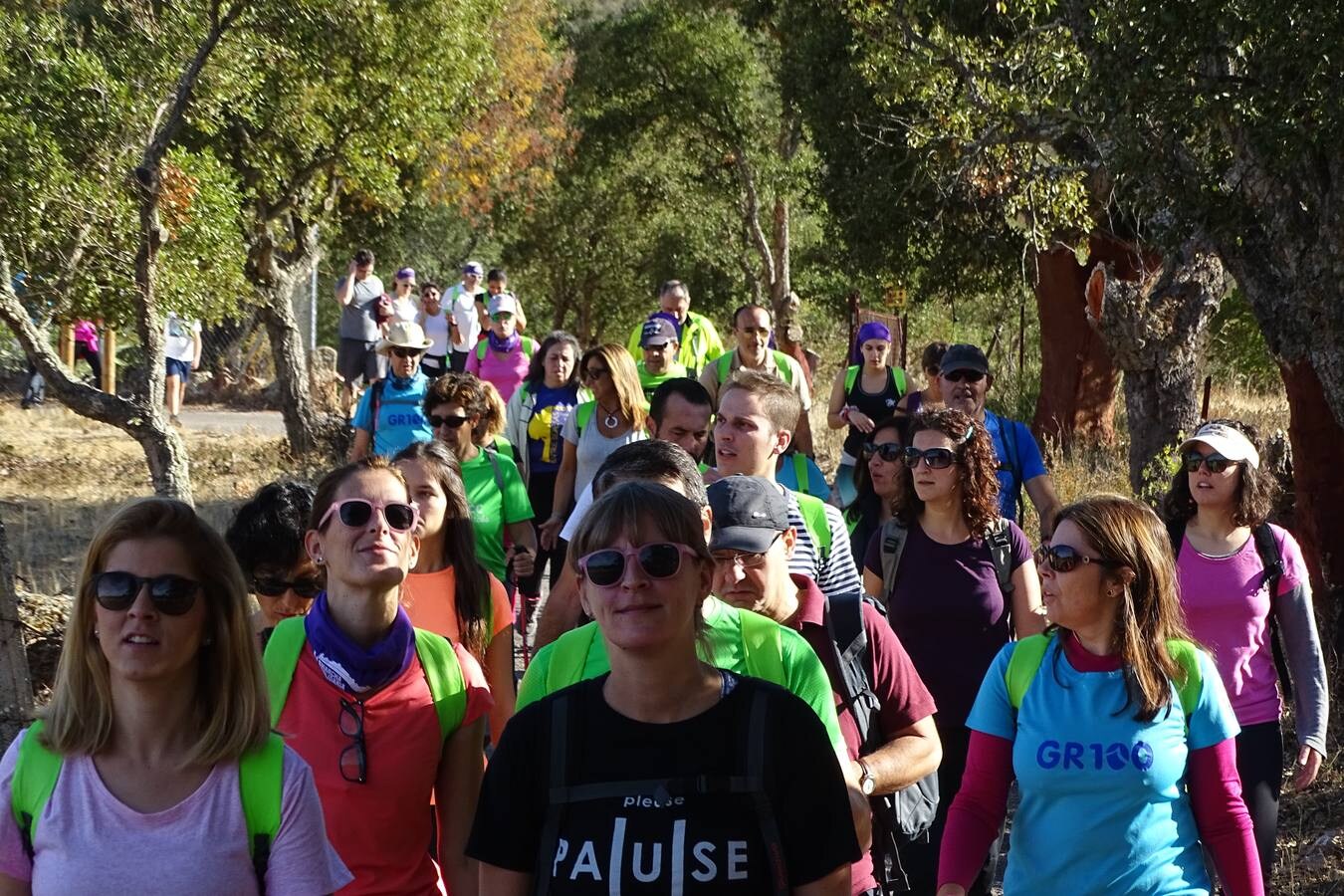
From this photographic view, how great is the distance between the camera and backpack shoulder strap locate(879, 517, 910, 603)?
545cm

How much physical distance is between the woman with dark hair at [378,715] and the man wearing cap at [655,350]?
5.26m

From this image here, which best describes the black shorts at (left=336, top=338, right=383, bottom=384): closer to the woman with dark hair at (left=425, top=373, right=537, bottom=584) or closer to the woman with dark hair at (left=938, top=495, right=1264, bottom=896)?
the woman with dark hair at (left=425, top=373, right=537, bottom=584)

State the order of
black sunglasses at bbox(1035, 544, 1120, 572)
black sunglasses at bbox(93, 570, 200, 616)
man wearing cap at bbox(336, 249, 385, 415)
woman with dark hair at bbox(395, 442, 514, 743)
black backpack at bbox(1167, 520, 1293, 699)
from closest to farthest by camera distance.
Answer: black sunglasses at bbox(93, 570, 200, 616)
black sunglasses at bbox(1035, 544, 1120, 572)
woman with dark hair at bbox(395, 442, 514, 743)
black backpack at bbox(1167, 520, 1293, 699)
man wearing cap at bbox(336, 249, 385, 415)

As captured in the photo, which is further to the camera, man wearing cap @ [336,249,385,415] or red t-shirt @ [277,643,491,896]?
man wearing cap @ [336,249,385,415]

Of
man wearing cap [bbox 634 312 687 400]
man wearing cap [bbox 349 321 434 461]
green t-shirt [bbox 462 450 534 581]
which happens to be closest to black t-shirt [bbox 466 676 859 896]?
green t-shirt [bbox 462 450 534 581]

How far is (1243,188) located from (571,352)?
3.59 m

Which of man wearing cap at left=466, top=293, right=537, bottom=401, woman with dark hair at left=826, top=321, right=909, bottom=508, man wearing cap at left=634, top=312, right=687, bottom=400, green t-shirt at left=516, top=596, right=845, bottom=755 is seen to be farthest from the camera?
man wearing cap at left=466, top=293, right=537, bottom=401

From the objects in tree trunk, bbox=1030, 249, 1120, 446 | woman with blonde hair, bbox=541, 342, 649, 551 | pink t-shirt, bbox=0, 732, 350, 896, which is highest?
tree trunk, bbox=1030, 249, 1120, 446

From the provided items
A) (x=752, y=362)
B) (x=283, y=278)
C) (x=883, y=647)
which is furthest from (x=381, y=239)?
(x=883, y=647)

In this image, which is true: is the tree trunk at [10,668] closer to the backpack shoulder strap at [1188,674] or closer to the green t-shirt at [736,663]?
the green t-shirt at [736,663]

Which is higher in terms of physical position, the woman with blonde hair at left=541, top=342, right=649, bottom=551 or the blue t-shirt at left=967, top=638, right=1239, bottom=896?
the woman with blonde hair at left=541, top=342, right=649, bottom=551

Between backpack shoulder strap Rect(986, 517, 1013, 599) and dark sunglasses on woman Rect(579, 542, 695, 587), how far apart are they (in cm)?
279

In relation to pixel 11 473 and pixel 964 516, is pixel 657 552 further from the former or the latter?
pixel 11 473

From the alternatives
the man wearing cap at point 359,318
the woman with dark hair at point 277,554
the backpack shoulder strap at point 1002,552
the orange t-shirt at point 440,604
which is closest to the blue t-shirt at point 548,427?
the backpack shoulder strap at point 1002,552
